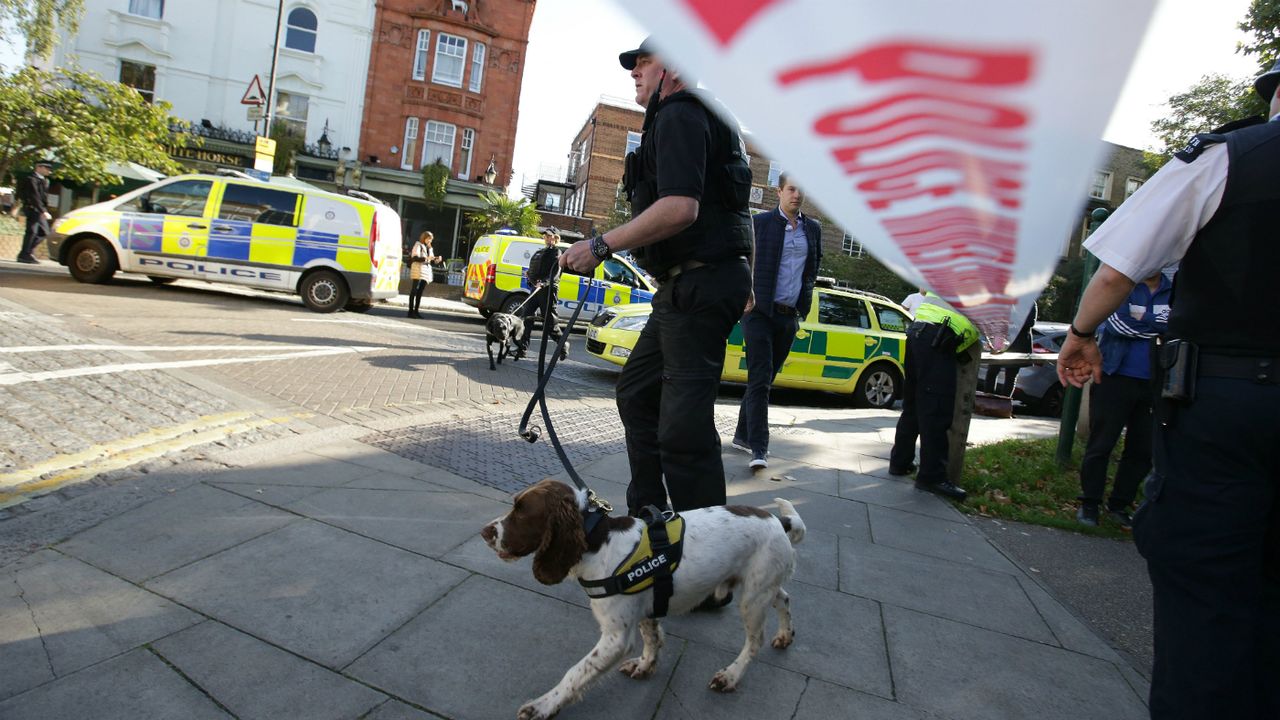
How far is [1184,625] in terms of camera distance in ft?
5.60

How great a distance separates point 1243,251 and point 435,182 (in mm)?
29043

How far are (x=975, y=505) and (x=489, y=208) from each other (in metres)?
25.9

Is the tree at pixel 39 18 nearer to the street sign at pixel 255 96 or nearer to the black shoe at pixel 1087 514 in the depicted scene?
the street sign at pixel 255 96

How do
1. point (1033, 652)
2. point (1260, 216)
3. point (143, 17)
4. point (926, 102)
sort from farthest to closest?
1. point (143, 17)
2. point (1033, 652)
3. point (1260, 216)
4. point (926, 102)

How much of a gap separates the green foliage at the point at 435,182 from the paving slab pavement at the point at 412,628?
26.4 metres

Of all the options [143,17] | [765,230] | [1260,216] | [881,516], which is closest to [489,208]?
[143,17]

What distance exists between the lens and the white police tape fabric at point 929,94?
699 mm

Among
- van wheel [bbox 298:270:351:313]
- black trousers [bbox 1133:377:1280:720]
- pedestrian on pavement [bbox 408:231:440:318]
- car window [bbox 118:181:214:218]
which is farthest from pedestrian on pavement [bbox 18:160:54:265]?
black trousers [bbox 1133:377:1280:720]

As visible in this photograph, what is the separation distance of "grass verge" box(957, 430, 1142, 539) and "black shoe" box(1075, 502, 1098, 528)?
0.18 feet

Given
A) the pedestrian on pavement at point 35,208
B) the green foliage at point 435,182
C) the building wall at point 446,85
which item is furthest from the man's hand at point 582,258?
the building wall at point 446,85

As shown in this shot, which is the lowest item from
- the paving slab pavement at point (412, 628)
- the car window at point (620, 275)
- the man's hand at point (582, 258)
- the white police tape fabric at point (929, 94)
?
the paving slab pavement at point (412, 628)

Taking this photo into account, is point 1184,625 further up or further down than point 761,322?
further down

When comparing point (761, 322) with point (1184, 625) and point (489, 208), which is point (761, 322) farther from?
point (489, 208)

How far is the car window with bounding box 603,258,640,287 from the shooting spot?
48.2 ft
